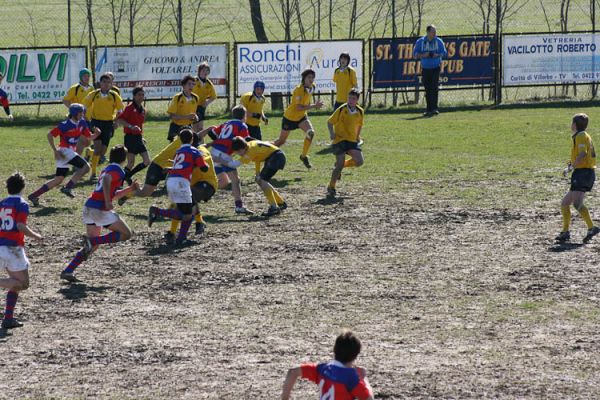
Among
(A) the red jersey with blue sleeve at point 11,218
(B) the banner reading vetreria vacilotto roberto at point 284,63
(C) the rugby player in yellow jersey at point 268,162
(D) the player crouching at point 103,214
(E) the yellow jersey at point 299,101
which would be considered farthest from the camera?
(B) the banner reading vetreria vacilotto roberto at point 284,63

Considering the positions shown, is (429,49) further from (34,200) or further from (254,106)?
(34,200)

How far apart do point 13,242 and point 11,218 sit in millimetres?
255

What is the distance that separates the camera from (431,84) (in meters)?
30.9

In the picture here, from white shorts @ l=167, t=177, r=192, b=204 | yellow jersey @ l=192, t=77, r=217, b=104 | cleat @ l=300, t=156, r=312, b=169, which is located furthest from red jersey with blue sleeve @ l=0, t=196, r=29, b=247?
yellow jersey @ l=192, t=77, r=217, b=104

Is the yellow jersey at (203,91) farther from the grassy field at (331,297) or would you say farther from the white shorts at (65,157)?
the white shorts at (65,157)

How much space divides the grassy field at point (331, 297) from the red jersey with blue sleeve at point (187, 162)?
106 centimetres

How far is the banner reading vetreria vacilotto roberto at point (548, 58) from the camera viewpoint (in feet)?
110

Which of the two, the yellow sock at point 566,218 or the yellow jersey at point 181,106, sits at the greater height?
the yellow jersey at point 181,106

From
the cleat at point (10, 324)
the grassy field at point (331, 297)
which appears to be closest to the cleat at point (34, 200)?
the grassy field at point (331, 297)

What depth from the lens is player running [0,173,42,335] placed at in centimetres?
1134

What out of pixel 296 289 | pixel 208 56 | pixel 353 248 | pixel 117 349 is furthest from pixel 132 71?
pixel 117 349

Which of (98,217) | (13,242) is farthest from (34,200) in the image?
(13,242)

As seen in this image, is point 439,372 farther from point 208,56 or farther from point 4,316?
point 208,56

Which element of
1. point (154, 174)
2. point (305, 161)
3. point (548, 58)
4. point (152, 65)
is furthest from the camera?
point (548, 58)
